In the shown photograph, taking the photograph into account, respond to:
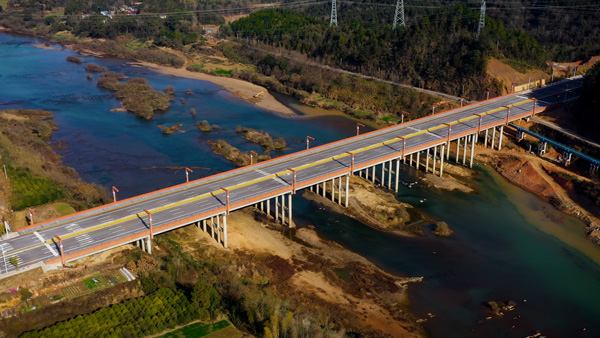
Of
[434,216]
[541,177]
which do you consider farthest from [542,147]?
[434,216]

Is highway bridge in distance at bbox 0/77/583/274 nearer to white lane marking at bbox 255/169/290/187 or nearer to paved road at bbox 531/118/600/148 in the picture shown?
white lane marking at bbox 255/169/290/187

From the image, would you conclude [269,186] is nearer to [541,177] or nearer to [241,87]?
[541,177]

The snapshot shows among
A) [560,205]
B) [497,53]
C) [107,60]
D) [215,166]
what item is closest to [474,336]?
[560,205]

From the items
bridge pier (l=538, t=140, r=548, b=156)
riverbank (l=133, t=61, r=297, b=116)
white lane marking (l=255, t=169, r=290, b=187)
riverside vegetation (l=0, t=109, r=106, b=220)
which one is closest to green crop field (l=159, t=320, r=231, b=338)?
white lane marking (l=255, t=169, r=290, b=187)

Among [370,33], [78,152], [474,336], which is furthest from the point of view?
[370,33]

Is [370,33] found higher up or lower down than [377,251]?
higher up

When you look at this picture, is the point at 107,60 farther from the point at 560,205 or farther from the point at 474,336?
the point at 474,336
